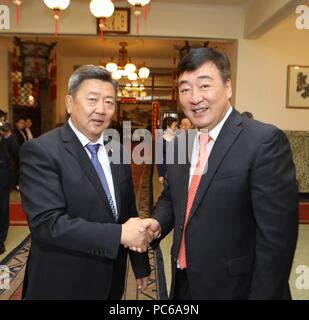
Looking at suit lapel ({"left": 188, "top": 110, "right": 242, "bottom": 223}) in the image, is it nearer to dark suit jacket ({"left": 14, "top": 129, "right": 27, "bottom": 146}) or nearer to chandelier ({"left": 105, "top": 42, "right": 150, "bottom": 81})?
dark suit jacket ({"left": 14, "top": 129, "right": 27, "bottom": 146})

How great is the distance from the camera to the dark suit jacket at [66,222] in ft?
4.45

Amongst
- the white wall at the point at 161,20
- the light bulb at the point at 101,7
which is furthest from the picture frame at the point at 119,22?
the light bulb at the point at 101,7

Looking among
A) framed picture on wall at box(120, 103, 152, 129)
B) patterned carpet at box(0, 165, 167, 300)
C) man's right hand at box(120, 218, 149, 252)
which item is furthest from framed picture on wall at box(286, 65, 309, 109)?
framed picture on wall at box(120, 103, 152, 129)

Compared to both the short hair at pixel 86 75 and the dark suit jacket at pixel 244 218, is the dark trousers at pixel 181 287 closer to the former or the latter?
the dark suit jacket at pixel 244 218

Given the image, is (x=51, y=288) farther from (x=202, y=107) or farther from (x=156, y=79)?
(x=156, y=79)

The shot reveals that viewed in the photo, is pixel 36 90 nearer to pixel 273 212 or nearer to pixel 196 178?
pixel 196 178

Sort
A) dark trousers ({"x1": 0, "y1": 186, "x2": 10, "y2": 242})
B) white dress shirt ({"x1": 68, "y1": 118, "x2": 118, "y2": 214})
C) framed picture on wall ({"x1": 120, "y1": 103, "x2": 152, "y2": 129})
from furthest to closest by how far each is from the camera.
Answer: framed picture on wall ({"x1": 120, "y1": 103, "x2": 152, "y2": 129}) → dark trousers ({"x1": 0, "y1": 186, "x2": 10, "y2": 242}) → white dress shirt ({"x1": 68, "y1": 118, "x2": 118, "y2": 214})

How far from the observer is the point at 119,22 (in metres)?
5.49

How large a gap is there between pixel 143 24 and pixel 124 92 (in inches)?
373

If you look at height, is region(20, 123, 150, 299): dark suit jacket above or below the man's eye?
below

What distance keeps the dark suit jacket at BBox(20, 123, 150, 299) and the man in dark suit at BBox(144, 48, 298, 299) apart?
306 mm

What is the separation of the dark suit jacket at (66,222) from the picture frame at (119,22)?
429cm

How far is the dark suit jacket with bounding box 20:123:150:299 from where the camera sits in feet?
4.45
